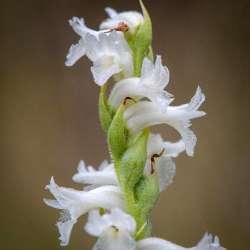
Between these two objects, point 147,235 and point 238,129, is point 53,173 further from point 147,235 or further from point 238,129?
point 147,235

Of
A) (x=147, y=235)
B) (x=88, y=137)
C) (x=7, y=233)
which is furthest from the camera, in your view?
(x=88, y=137)

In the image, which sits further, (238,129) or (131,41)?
(238,129)

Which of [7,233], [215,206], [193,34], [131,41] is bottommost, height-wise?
[131,41]

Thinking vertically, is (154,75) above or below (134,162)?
above

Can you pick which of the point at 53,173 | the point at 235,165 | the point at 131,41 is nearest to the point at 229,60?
the point at 235,165

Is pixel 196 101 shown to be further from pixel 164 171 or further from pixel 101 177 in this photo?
pixel 101 177

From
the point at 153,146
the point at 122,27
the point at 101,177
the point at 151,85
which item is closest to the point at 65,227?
the point at 101,177
